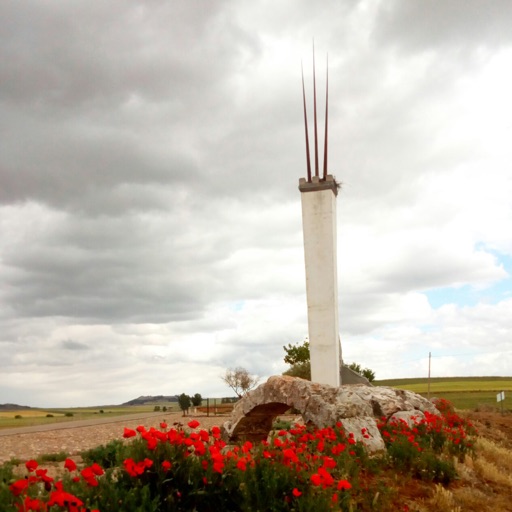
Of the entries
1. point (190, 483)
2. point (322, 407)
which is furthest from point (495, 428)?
point (190, 483)

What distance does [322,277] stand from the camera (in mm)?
23578

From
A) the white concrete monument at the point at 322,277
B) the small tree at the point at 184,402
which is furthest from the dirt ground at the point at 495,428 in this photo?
the small tree at the point at 184,402

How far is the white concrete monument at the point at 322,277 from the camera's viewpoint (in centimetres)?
2336

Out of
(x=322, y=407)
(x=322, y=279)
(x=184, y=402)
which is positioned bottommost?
(x=184, y=402)

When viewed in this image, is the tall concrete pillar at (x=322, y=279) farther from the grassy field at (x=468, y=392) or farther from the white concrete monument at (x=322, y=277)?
the grassy field at (x=468, y=392)

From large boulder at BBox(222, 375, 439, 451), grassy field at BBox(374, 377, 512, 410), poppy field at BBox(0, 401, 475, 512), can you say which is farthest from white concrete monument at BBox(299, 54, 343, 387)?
grassy field at BBox(374, 377, 512, 410)

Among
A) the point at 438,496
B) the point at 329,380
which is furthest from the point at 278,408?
the point at 329,380

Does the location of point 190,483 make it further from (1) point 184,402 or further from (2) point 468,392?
(2) point 468,392

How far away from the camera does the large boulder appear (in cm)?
1288

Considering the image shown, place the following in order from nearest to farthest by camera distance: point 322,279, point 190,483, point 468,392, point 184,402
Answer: point 190,483 < point 322,279 < point 184,402 < point 468,392

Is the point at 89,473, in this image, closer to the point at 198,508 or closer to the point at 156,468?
the point at 156,468

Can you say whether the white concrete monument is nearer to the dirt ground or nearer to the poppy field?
the dirt ground

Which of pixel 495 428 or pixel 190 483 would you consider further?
pixel 495 428

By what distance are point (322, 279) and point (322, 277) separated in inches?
3.1
